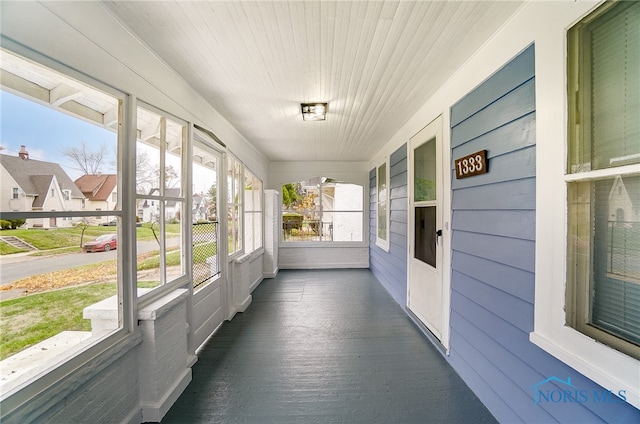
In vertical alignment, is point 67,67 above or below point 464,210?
above

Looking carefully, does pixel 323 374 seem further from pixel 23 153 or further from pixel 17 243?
pixel 23 153

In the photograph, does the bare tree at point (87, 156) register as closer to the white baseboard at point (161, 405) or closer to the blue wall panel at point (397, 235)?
the white baseboard at point (161, 405)

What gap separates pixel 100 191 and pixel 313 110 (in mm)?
2101

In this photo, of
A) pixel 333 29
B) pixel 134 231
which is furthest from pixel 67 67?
pixel 333 29

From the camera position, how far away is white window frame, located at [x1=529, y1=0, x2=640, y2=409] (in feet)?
3.70

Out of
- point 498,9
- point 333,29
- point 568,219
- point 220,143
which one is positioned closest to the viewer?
point 568,219

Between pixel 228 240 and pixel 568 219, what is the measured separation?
3.21 metres

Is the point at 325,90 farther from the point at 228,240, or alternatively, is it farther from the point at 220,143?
the point at 228,240

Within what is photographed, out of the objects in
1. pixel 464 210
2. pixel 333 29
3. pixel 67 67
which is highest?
pixel 333 29

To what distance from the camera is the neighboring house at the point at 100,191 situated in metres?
1.39

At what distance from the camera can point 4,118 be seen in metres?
1.03

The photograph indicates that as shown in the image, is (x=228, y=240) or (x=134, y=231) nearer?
(x=134, y=231)

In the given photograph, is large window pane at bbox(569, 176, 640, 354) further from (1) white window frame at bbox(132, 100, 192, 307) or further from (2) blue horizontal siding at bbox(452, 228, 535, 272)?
(1) white window frame at bbox(132, 100, 192, 307)

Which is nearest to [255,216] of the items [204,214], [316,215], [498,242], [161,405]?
[316,215]
